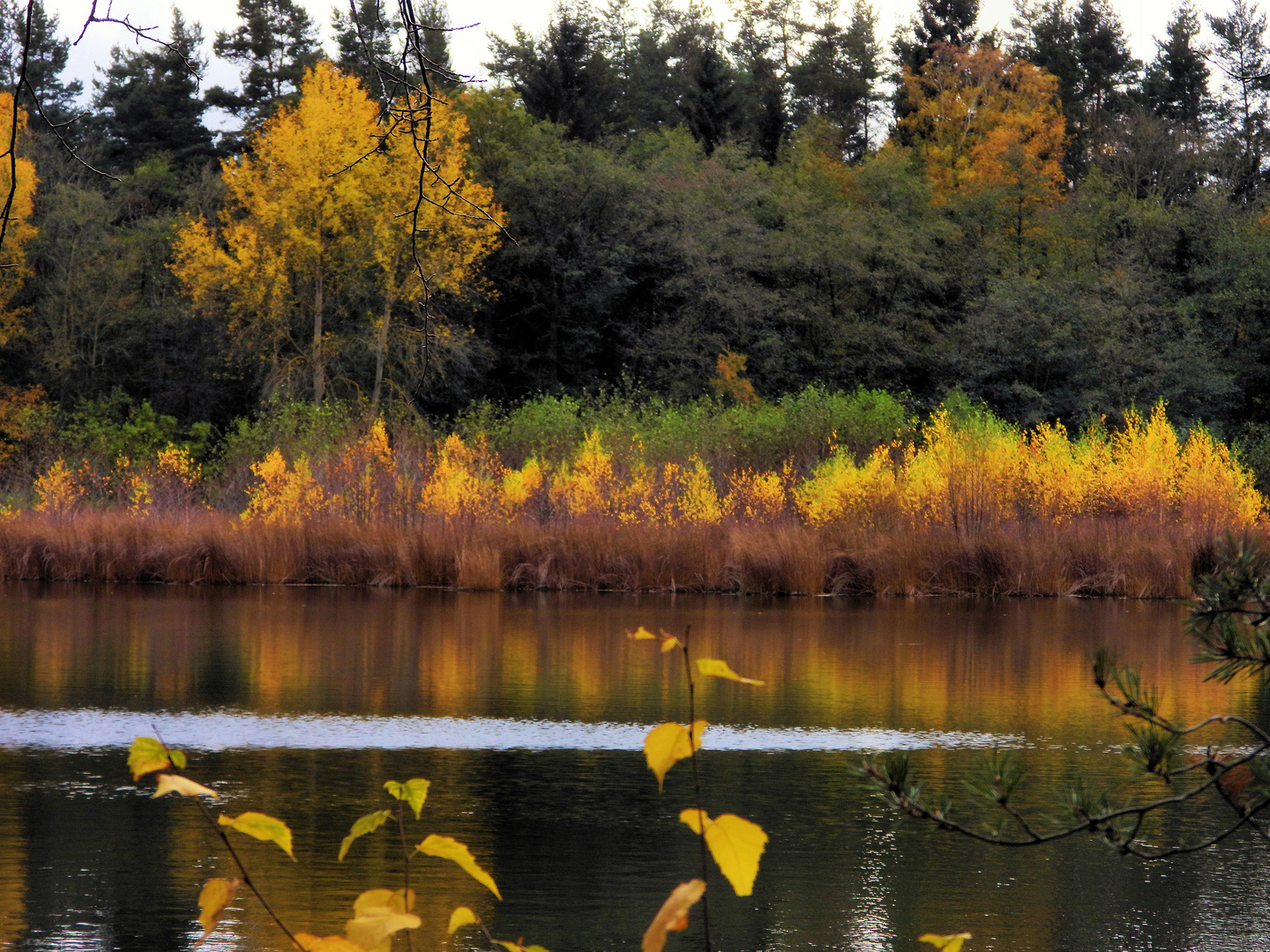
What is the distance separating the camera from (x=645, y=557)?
23.5m

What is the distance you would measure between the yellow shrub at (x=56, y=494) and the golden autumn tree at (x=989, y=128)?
26.4m

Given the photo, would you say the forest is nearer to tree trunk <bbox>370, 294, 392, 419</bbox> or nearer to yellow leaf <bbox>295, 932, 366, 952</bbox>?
tree trunk <bbox>370, 294, 392, 419</bbox>

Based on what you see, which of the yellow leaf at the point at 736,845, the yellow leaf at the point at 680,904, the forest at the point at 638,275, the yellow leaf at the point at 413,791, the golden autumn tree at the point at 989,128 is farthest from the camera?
the golden autumn tree at the point at 989,128

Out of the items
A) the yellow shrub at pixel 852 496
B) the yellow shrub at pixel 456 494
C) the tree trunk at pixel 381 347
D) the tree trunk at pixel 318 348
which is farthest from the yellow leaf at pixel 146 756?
the tree trunk at pixel 318 348

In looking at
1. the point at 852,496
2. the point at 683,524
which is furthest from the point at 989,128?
the point at 683,524

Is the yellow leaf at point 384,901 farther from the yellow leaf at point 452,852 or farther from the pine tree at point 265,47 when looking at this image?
the pine tree at point 265,47

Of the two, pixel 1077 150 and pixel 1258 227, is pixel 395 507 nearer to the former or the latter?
pixel 1258 227

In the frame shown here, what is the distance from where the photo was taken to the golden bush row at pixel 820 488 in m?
24.6

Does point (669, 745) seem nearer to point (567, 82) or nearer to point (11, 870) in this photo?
point (11, 870)

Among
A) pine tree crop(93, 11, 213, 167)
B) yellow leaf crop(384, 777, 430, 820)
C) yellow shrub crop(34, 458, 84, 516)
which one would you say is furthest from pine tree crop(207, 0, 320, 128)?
yellow leaf crop(384, 777, 430, 820)

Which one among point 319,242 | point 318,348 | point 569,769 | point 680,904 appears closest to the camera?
point 680,904

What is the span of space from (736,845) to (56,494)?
85.3 feet

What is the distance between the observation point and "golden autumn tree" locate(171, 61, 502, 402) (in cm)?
3984

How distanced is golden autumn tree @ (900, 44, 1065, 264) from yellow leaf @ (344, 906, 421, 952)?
43.6 m
